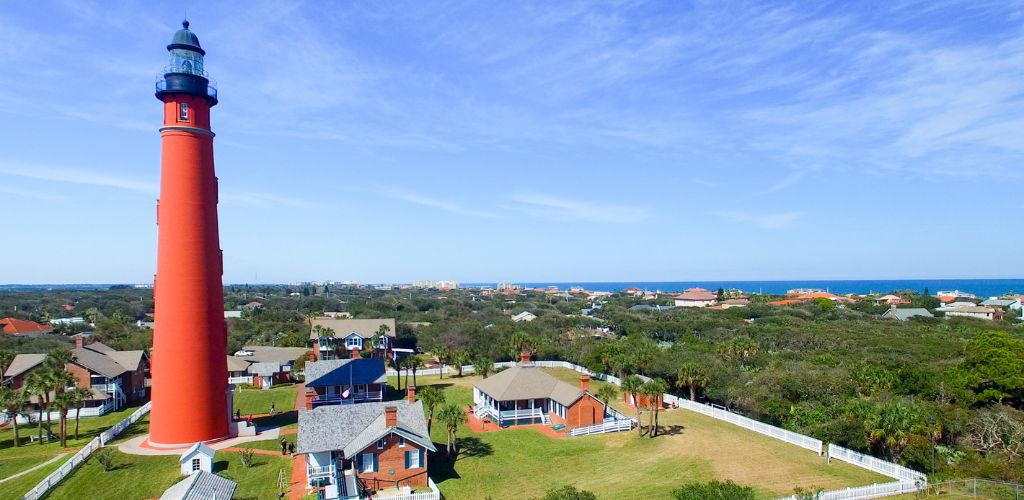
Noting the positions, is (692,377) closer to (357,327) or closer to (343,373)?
(343,373)

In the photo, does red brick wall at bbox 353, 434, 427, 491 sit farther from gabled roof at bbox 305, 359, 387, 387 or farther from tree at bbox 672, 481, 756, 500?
gabled roof at bbox 305, 359, 387, 387

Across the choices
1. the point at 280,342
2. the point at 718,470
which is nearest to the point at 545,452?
the point at 718,470

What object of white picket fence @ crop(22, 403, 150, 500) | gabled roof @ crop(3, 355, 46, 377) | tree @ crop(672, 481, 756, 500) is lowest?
white picket fence @ crop(22, 403, 150, 500)

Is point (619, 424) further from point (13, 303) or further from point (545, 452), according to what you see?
point (13, 303)

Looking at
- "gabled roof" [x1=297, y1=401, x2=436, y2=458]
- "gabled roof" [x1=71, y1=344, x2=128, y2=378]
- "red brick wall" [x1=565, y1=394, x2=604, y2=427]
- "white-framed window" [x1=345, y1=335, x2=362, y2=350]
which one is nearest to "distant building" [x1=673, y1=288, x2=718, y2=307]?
"white-framed window" [x1=345, y1=335, x2=362, y2=350]

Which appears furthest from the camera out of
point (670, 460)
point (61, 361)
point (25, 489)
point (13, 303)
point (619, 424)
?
point (13, 303)

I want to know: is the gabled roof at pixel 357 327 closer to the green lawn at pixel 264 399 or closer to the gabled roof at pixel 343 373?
the green lawn at pixel 264 399
